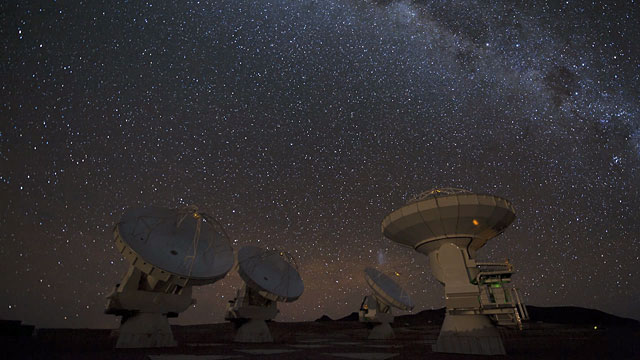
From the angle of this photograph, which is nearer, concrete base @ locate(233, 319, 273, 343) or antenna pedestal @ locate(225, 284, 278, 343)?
antenna pedestal @ locate(225, 284, 278, 343)

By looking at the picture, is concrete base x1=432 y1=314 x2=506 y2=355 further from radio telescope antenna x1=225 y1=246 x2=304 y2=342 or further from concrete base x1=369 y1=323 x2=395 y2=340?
concrete base x1=369 y1=323 x2=395 y2=340

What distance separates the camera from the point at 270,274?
2645 cm

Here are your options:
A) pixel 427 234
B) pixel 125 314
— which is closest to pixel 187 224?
pixel 125 314

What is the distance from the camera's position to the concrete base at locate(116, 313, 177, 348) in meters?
17.7

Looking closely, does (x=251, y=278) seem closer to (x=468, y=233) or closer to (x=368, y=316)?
(x=368, y=316)

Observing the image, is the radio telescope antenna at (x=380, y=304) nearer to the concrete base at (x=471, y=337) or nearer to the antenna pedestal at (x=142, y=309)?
the concrete base at (x=471, y=337)

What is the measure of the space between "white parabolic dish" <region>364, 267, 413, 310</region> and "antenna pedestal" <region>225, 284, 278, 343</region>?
9838 millimetres

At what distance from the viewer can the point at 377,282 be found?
103 ft

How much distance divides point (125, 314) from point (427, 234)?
16129 mm

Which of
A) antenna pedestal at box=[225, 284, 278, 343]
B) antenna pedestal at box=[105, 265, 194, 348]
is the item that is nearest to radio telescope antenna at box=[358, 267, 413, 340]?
antenna pedestal at box=[225, 284, 278, 343]

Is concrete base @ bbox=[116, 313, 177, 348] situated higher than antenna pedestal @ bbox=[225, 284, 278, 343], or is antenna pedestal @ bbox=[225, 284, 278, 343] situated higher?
antenna pedestal @ bbox=[225, 284, 278, 343]

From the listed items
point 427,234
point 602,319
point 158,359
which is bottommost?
point 158,359

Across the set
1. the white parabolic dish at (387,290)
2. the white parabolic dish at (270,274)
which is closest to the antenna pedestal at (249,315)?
the white parabolic dish at (270,274)

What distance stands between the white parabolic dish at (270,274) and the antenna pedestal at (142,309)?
20.3ft
